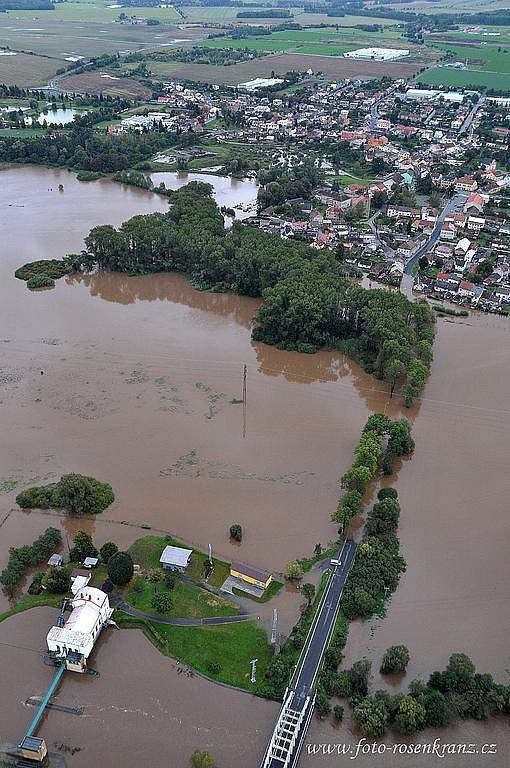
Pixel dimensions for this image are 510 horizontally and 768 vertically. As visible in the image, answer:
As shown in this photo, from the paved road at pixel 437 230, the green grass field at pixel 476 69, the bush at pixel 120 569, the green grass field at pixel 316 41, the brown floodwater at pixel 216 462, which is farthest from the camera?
the green grass field at pixel 316 41

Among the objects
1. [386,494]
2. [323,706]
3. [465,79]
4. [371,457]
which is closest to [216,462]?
[371,457]

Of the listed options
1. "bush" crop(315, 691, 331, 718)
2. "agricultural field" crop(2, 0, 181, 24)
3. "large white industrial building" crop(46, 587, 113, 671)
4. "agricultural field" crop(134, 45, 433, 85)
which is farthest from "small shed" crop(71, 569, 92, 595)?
"agricultural field" crop(2, 0, 181, 24)

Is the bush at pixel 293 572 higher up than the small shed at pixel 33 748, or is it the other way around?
the bush at pixel 293 572

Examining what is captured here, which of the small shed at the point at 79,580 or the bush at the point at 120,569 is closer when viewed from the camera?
the small shed at the point at 79,580

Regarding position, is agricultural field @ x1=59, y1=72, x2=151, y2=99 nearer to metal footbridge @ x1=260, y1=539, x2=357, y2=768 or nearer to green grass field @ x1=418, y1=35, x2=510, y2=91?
green grass field @ x1=418, y1=35, x2=510, y2=91

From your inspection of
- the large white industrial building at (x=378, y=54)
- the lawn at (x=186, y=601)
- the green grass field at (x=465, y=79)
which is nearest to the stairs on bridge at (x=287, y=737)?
the lawn at (x=186, y=601)

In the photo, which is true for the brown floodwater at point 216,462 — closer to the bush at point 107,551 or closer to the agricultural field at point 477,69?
the bush at point 107,551

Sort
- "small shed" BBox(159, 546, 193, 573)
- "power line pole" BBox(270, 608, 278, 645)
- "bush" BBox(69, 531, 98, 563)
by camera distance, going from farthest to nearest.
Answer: "bush" BBox(69, 531, 98, 563), "small shed" BBox(159, 546, 193, 573), "power line pole" BBox(270, 608, 278, 645)

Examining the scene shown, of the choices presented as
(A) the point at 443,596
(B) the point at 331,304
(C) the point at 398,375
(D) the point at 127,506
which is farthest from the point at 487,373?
(D) the point at 127,506
